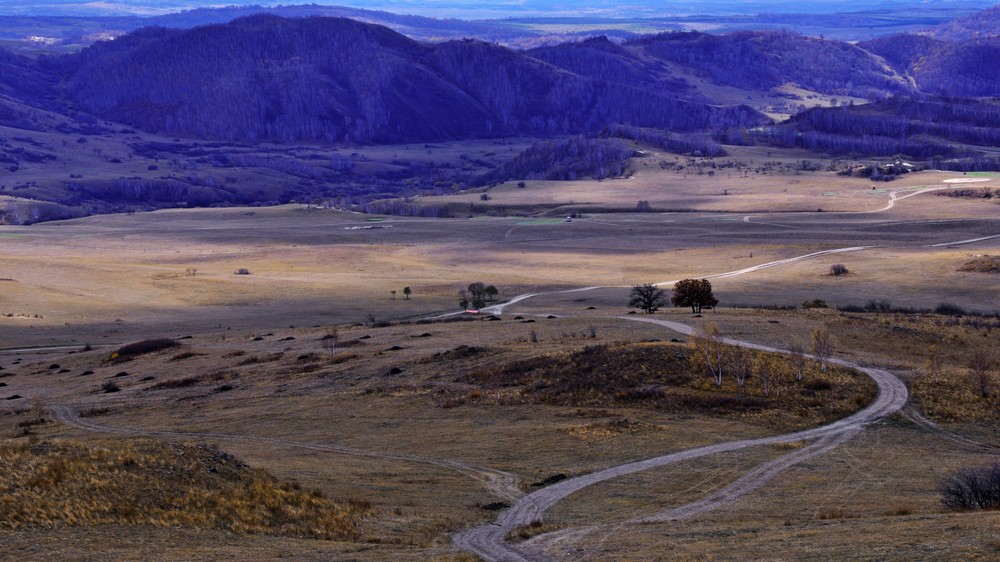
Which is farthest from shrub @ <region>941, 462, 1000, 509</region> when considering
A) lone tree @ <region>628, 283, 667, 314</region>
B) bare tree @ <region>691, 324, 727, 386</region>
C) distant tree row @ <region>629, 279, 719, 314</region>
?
lone tree @ <region>628, 283, 667, 314</region>

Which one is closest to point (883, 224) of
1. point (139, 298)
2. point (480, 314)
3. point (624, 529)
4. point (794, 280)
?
point (794, 280)

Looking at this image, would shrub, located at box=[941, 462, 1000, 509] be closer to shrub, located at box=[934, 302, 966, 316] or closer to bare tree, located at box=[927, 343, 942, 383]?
bare tree, located at box=[927, 343, 942, 383]

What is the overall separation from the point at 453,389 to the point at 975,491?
21401 mm

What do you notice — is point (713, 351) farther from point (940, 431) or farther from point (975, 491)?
point (975, 491)

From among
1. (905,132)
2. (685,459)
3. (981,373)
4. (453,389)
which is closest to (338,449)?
(453,389)

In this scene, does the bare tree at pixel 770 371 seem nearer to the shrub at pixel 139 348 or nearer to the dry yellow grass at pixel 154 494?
the dry yellow grass at pixel 154 494

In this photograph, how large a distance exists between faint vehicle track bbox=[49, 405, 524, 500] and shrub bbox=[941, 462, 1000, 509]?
982 cm

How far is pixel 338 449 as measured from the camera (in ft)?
117

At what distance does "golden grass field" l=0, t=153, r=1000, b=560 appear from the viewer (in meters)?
23.3

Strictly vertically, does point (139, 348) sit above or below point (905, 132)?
below

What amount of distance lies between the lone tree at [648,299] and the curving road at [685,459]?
24.3 meters

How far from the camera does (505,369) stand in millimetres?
45062

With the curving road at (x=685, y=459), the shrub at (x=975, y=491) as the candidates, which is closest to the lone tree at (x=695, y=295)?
the curving road at (x=685, y=459)

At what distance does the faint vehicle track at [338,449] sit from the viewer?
30.1m
